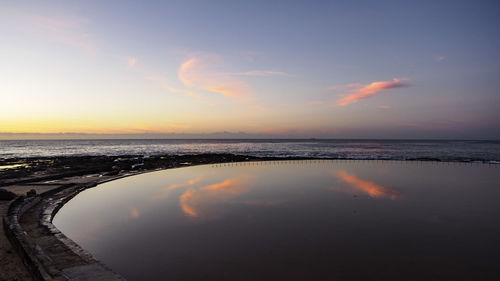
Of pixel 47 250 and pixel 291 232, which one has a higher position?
pixel 47 250

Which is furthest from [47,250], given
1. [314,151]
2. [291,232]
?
[314,151]

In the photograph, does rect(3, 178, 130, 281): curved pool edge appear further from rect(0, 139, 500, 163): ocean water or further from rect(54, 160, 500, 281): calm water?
rect(0, 139, 500, 163): ocean water

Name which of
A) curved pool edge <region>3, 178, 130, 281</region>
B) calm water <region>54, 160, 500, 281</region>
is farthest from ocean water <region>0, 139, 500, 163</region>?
curved pool edge <region>3, 178, 130, 281</region>

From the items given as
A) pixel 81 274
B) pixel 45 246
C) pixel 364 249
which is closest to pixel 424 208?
pixel 364 249

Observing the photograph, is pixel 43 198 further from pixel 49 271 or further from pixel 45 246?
pixel 49 271

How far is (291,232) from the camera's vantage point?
38.5 ft

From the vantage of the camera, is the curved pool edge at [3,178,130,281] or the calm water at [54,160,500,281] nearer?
the curved pool edge at [3,178,130,281]

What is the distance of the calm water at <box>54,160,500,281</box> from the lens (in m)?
8.57

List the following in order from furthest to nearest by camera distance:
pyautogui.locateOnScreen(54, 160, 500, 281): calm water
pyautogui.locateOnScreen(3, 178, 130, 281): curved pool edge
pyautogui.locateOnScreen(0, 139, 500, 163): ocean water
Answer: pyautogui.locateOnScreen(0, 139, 500, 163): ocean water → pyautogui.locateOnScreen(54, 160, 500, 281): calm water → pyautogui.locateOnScreen(3, 178, 130, 281): curved pool edge

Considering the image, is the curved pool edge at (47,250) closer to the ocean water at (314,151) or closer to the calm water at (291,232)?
the calm water at (291,232)

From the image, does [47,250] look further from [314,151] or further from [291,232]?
[314,151]

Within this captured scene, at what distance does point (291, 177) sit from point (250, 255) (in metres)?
18.2

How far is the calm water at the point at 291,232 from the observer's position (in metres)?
8.57

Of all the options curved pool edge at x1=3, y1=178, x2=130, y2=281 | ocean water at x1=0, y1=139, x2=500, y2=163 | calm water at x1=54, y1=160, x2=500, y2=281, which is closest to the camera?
curved pool edge at x1=3, y1=178, x2=130, y2=281
